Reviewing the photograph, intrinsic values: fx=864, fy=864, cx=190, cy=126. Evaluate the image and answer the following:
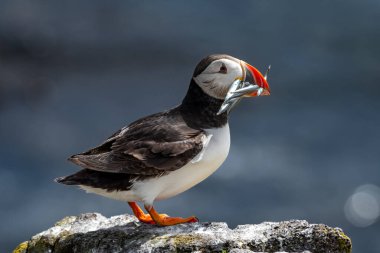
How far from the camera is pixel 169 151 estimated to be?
8531 mm

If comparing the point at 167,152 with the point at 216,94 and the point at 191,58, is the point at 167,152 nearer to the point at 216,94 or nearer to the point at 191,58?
the point at 216,94

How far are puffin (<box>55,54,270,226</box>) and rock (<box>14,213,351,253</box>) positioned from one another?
28 centimetres

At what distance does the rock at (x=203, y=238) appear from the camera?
7.89m

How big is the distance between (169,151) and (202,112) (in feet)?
2.27

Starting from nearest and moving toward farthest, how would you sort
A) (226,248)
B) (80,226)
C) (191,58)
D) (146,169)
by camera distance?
1. (226,248)
2. (146,169)
3. (80,226)
4. (191,58)

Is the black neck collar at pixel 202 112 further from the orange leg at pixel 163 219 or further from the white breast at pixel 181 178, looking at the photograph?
the orange leg at pixel 163 219

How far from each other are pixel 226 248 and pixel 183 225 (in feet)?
2.59

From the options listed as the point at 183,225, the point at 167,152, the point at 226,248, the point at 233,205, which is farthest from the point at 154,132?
the point at 233,205

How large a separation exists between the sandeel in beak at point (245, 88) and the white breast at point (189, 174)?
1.00ft

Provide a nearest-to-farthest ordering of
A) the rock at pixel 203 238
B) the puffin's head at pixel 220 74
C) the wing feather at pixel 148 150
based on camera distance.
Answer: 1. the rock at pixel 203 238
2. the wing feather at pixel 148 150
3. the puffin's head at pixel 220 74

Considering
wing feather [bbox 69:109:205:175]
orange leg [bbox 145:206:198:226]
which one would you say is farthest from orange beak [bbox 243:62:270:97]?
orange leg [bbox 145:206:198:226]

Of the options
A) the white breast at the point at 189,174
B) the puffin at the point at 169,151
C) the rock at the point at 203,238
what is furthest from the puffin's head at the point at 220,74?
the rock at the point at 203,238

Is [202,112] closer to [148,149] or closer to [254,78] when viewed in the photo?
[254,78]

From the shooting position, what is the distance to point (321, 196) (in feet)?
63.1
